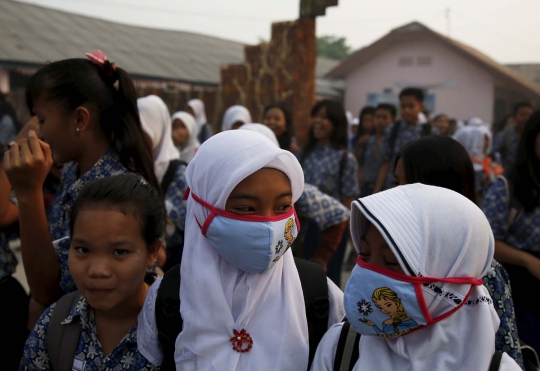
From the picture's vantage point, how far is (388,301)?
153 cm

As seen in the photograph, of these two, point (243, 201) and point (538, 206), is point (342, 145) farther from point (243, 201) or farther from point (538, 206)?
point (243, 201)

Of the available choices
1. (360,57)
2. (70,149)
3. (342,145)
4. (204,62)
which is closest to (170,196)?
(70,149)

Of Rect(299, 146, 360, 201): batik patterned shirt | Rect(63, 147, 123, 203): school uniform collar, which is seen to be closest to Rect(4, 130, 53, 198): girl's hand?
Rect(63, 147, 123, 203): school uniform collar

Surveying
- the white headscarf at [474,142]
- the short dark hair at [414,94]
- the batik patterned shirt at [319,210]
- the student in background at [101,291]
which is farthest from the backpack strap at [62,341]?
the white headscarf at [474,142]

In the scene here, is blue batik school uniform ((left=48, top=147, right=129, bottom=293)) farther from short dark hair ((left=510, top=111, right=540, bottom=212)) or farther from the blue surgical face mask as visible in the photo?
short dark hair ((left=510, top=111, right=540, bottom=212))

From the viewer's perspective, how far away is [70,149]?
7.57ft

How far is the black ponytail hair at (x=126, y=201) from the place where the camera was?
6.32 ft

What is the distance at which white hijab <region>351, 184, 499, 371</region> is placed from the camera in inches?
57.6

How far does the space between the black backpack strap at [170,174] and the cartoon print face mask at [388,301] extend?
185 centimetres

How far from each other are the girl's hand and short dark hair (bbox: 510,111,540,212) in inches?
86.1

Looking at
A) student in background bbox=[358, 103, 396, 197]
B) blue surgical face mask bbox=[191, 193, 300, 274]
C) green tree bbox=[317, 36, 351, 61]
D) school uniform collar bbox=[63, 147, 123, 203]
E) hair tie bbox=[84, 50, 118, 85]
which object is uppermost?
green tree bbox=[317, 36, 351, 61]

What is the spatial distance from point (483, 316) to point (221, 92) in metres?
10.4

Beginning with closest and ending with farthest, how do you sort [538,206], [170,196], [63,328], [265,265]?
1. [265,265]
2. [63,328]
3. [538,206]
4. [170,196]

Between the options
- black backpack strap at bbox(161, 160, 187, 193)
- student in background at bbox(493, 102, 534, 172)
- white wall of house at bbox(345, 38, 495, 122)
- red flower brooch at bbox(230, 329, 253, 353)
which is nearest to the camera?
red flower brooch at bbox(230, 329, 253, 353)
